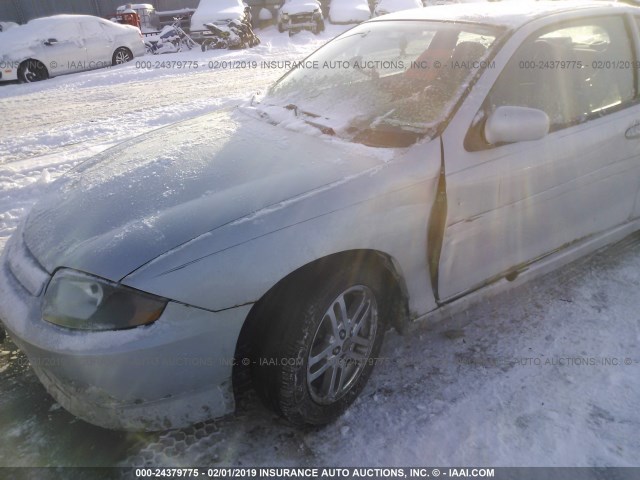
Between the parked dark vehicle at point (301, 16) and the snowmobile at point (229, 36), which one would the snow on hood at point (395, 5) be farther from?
the snowmobile at point (229, 36)

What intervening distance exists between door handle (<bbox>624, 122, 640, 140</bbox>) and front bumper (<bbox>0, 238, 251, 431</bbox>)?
2441mm

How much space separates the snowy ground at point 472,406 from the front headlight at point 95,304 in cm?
69

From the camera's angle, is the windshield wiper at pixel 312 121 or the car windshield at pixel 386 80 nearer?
the car windshield at pixel 386 80

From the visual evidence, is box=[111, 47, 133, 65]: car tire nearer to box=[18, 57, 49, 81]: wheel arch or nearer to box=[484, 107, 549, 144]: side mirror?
box=[18, 57, 49, 81]: wheel arch

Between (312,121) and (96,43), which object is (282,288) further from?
(96,43)

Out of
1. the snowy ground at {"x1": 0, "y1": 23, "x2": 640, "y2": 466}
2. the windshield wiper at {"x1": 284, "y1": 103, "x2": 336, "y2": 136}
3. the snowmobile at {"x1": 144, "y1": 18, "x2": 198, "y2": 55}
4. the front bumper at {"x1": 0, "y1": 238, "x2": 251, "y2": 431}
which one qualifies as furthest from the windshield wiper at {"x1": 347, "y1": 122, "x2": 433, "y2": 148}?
the snowmobile at {"x1": 144, "y1": 18, "x2": 198, "y2": 55}

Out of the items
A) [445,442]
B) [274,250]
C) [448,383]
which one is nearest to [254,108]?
[274,250]

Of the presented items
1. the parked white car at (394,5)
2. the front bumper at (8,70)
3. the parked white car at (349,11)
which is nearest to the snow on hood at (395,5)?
the parked white car at (394,5)

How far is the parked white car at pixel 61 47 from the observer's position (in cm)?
1095

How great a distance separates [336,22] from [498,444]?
18025 mm

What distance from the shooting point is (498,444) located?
6.84 feet

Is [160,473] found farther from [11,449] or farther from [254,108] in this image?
[254,108]

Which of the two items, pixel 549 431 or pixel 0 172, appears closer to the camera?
pixel 549 431

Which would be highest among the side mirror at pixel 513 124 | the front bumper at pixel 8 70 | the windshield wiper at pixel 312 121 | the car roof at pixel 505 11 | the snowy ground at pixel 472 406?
the car roof at pixel 505 11
